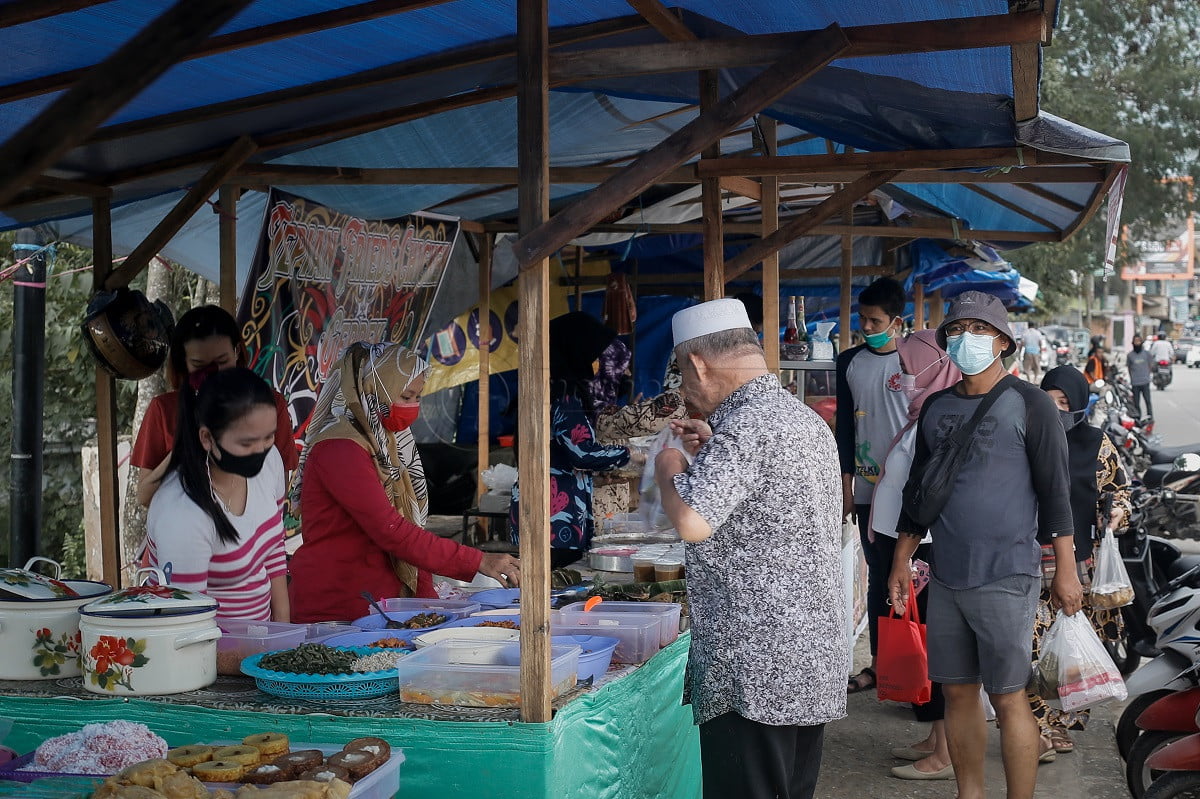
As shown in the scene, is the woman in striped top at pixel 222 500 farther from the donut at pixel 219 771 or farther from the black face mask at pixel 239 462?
the donut at pixel 219 771

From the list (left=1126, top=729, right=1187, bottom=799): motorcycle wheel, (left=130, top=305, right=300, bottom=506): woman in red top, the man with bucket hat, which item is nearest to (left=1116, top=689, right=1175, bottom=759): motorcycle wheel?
(left=1126, top=729, right=1187, bottom=799): motorcycle wheel

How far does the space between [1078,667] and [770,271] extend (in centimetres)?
226

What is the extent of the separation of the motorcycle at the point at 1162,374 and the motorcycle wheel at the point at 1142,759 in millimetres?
31820

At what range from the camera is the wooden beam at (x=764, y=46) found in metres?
2.67

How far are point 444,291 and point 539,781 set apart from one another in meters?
5.87

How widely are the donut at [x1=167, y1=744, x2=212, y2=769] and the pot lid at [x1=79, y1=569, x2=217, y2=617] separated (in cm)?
42

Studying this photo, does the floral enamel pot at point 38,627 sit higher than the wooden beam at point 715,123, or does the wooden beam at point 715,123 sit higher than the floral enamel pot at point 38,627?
the wooden beam at point 715,123

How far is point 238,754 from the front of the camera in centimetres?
235

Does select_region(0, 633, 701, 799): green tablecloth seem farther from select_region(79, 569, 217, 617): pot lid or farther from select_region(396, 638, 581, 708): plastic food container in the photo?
select_region(79, 569, 217, 617): pot lid

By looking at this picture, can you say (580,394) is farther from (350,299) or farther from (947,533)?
(947,533)

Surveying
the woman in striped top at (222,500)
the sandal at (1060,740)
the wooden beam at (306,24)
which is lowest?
the sandal at (1060,740)

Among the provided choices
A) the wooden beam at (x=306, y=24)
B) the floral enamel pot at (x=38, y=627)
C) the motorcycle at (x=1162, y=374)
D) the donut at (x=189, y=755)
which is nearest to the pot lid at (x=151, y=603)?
the floral enamel pot at (x=38, y=627)

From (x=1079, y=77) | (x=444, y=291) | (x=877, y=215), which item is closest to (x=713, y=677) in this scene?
(x=444, y=291)

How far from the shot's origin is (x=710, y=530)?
97.3 inches
